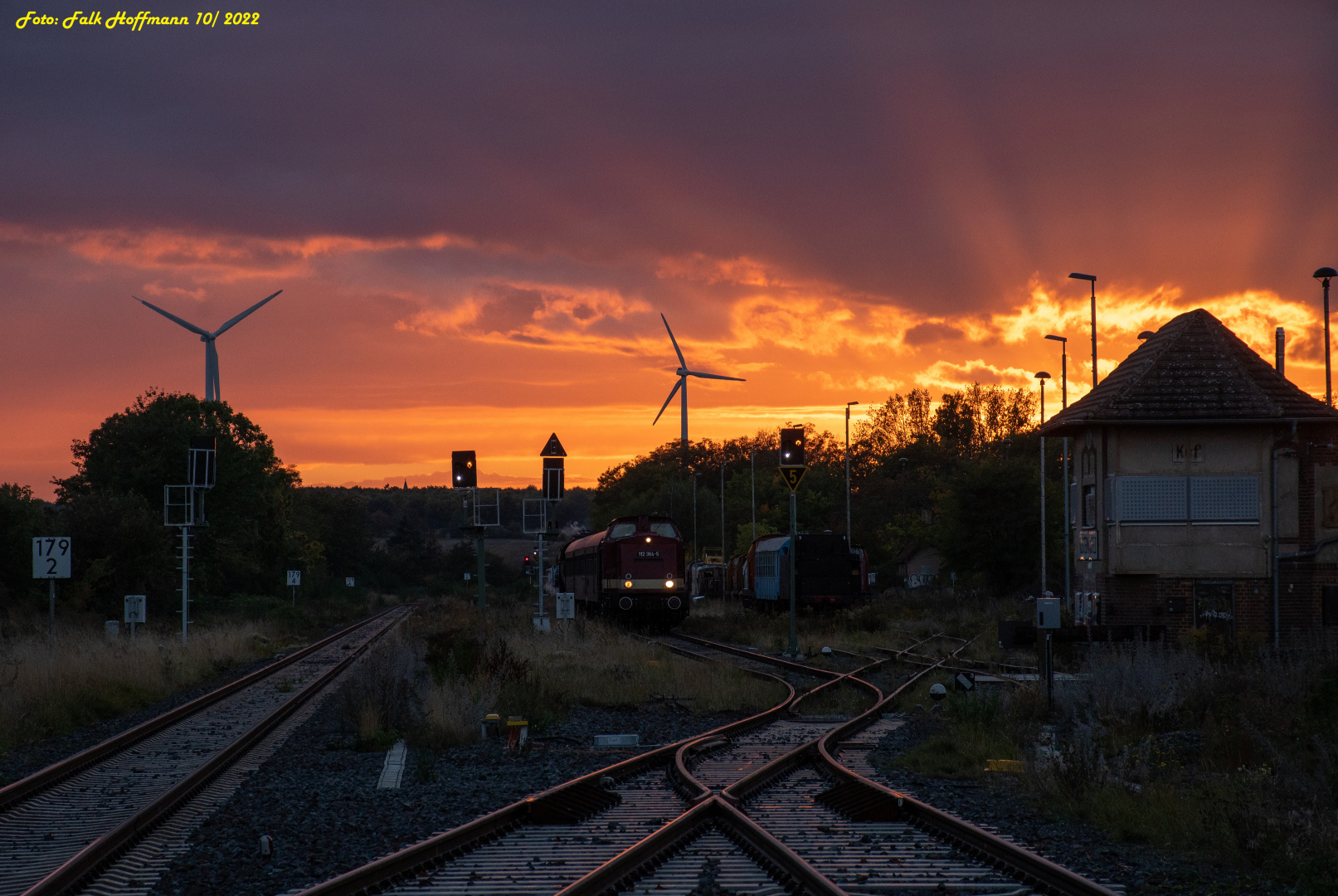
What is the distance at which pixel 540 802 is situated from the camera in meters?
10.0

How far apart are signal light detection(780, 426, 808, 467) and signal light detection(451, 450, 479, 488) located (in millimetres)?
7803

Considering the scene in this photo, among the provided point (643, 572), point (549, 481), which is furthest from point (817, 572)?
point (549, 481)

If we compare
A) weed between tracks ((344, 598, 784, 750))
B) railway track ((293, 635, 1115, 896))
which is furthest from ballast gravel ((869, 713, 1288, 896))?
weed between tracks ((344, 598, 784, 750))

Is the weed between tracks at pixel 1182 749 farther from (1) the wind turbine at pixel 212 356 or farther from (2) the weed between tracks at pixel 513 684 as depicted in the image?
(1) the wind turbine at pixel 212 356

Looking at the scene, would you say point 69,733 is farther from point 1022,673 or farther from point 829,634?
point 829,634

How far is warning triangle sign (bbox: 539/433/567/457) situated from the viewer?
31156 millimetres

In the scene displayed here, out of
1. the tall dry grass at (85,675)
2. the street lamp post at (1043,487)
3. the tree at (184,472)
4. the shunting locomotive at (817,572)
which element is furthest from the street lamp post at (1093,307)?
the tree at (184,472)

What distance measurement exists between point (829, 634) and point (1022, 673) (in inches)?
604

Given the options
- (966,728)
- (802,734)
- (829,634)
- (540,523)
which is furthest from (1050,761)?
→ (829,634)

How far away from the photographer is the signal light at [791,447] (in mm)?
26812

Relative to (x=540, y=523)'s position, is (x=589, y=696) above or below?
below

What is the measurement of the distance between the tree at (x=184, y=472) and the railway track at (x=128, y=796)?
4803 cm

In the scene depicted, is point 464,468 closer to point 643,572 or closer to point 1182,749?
point 643,572

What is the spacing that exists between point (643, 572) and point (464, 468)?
10973 mm
